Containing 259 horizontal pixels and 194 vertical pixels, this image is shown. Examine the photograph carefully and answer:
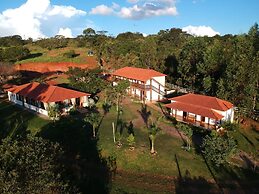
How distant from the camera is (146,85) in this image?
47312 mm

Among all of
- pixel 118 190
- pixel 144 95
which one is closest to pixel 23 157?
pixel 118 190

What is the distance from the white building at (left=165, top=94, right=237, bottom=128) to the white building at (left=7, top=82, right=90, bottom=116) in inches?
567

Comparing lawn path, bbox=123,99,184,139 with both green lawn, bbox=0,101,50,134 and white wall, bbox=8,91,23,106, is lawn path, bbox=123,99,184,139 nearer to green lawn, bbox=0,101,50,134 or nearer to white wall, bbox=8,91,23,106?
green lawn, bbox=0,101,50,134

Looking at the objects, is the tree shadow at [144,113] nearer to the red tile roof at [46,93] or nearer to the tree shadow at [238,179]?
the red tile roof at [46,93]

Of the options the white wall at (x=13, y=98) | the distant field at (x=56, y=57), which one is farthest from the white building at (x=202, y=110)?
the distant field at (x=56, y=57)

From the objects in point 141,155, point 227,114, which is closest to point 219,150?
point 141,155

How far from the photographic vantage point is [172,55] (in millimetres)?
66625

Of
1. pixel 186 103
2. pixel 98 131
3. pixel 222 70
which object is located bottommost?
pixel 98 131

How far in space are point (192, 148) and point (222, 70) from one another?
75.1 ft

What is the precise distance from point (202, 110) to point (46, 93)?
22487 mm

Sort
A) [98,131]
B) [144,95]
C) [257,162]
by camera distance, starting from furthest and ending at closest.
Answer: [144,95] → [98,131] → [257,162]

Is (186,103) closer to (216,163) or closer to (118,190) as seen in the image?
(216,163)

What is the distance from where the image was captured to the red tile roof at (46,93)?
3962 cm

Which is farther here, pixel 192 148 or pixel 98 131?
pixel 98 131
